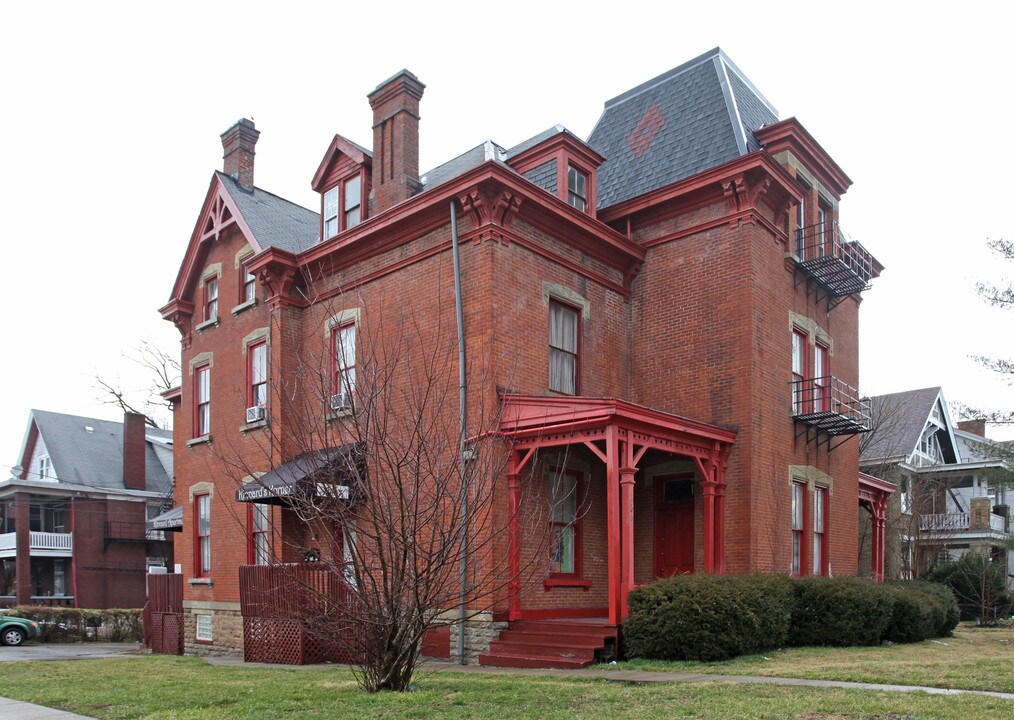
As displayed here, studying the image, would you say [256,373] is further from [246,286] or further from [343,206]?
[343,206]

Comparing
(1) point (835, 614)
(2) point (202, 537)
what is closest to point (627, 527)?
(1) point (835, 614)

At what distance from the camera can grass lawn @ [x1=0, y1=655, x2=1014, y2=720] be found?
9.41 metres

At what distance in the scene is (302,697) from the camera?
37.2 feet

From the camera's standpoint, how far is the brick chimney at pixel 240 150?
27.3 meters

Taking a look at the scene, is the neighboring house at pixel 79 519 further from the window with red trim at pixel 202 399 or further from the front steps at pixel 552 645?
→ the front steps at pixel 552 645

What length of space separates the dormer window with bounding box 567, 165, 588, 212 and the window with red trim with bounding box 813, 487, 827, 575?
830 centimetres

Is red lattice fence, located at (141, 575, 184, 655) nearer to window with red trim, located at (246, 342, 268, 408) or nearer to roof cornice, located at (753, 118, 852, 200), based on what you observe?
window with red trim, located at (246, 342, 268, 408)

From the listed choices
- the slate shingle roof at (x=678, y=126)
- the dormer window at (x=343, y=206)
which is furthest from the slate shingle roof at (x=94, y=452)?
the slate shingle roof at (x=678, y=126)

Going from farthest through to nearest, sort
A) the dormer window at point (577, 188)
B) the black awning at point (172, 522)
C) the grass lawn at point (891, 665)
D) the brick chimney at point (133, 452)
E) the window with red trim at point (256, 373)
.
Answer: the brick chimney at point (133, 452) < the black awning at point (172, 522) < the window with red trim at point (256, 373) < the dormer window at point (577, 188) < the grass lawn at point (891, 665)

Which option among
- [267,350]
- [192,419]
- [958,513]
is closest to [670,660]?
[267,350]

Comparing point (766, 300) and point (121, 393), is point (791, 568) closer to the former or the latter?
point (766, 300)

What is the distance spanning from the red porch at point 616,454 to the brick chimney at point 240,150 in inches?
550

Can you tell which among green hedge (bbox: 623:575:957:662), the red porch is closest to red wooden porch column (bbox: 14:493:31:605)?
the red porch

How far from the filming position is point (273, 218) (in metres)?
25.7
